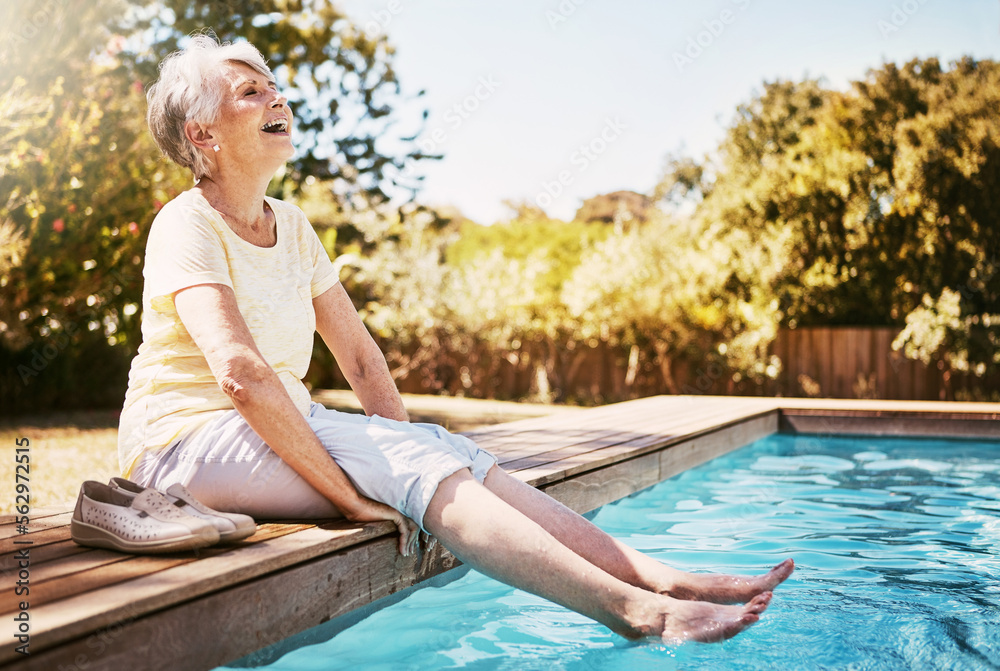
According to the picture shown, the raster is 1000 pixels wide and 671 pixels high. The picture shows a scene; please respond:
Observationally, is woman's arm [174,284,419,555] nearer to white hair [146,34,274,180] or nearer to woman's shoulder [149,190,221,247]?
woman's shoulder [149,190,221,247]

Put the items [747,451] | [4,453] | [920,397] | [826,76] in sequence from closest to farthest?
[4,453], [747,451], [920,397], [826,76]

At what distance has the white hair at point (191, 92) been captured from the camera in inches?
87.0

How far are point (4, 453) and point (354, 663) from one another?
4.78 meters

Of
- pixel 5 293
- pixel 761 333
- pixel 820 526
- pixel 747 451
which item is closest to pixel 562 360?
pixel 761 333

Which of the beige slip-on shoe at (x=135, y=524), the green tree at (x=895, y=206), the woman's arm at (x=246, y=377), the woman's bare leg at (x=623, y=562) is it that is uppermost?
the green tree at (x=895, y=206)

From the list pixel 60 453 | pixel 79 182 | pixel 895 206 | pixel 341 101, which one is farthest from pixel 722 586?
pixel 341 101

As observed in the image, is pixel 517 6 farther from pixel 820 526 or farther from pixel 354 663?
pixel 354 663

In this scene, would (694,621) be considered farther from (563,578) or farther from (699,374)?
(699,374)

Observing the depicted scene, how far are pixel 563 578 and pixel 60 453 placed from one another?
5.26 metres

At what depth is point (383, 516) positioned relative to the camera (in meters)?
2.20

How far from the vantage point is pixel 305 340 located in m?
2.32

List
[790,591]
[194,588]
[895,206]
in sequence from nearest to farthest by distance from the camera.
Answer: [194,588], [790,591], [895,206]

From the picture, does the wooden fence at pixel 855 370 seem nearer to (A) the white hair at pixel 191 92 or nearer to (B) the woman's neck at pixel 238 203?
(B) the woman's neck at pixel 238 203

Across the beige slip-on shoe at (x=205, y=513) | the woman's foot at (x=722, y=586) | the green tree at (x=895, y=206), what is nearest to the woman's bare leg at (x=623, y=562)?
the woman's foot at (x=722, y=586)
